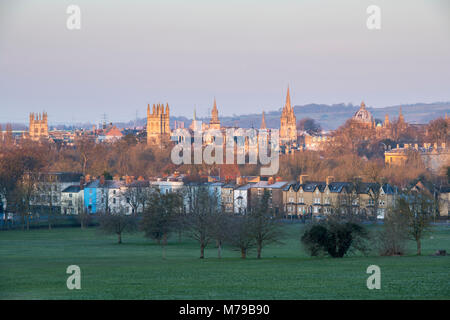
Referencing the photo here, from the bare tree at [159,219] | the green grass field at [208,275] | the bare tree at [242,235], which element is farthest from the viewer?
the bare tree at [159,219]

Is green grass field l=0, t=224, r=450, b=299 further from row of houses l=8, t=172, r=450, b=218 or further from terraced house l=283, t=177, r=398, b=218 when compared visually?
row of houses l=8, t=172, r=450, b=218

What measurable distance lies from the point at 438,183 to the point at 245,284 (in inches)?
2047

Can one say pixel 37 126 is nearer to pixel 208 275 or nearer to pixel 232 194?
pixel 232 194

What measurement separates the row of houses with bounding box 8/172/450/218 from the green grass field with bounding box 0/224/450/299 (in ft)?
69.5

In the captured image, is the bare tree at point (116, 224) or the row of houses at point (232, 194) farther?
the row of houses at point (232, 194)

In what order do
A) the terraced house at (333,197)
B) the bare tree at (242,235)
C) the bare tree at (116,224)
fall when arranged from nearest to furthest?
the bare tree at (242,235), the bare tree at (116,224), the terraced house at (333,197)

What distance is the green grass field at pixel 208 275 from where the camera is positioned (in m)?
19.2

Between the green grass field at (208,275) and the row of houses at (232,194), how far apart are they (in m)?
21.2

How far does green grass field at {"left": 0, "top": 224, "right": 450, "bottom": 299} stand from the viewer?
756 inches

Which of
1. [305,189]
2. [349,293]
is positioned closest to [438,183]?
[305,189]
